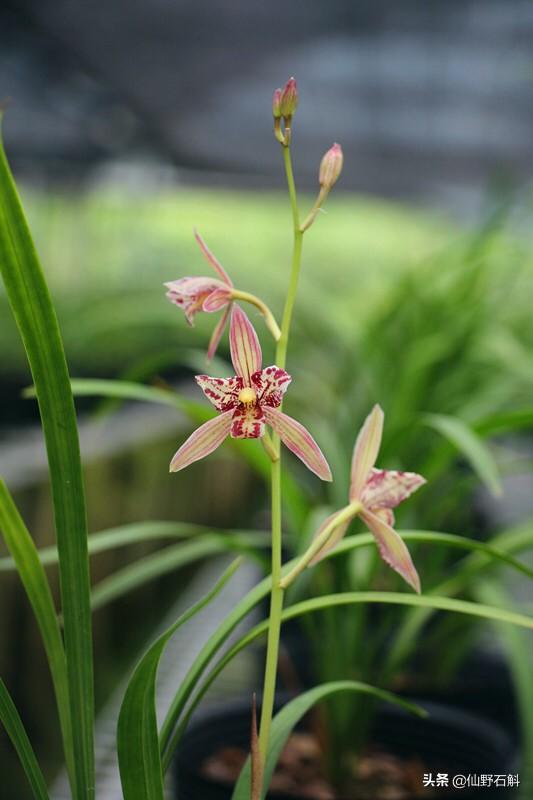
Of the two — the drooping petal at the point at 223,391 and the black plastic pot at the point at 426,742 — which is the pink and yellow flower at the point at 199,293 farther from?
the black plastic pot at the point at 426,742

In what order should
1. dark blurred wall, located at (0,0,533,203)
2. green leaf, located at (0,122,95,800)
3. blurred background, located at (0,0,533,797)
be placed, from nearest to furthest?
green leaf, located at (0,122,95,800)
blurred background, located at (0,0,533,797)
dark blurred wall, located at (0,0,533,203)

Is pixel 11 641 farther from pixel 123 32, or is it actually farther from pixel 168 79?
pixel 168 79

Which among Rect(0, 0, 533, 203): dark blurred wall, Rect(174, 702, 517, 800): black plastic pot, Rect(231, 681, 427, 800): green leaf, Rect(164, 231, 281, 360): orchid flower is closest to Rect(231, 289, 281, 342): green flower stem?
Rect(164, 231, 281, 360): orchid flower

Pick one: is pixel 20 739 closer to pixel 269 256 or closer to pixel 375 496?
pixel 375 496

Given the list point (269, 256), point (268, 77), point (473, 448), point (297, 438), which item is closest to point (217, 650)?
point (297, 438)

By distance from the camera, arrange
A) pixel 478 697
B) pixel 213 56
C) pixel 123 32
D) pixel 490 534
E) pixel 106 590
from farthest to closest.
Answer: pixel 213 56 → pixel 123 32 → pixel 490 534 → pixel 478 697 → pixel 106 590

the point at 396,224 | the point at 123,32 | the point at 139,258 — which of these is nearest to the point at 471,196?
the point at 396,224

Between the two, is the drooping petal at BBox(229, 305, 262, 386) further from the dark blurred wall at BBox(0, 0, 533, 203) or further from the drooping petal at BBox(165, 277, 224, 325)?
the dark blurred wall at BBox(0, 0, 533, 203)
